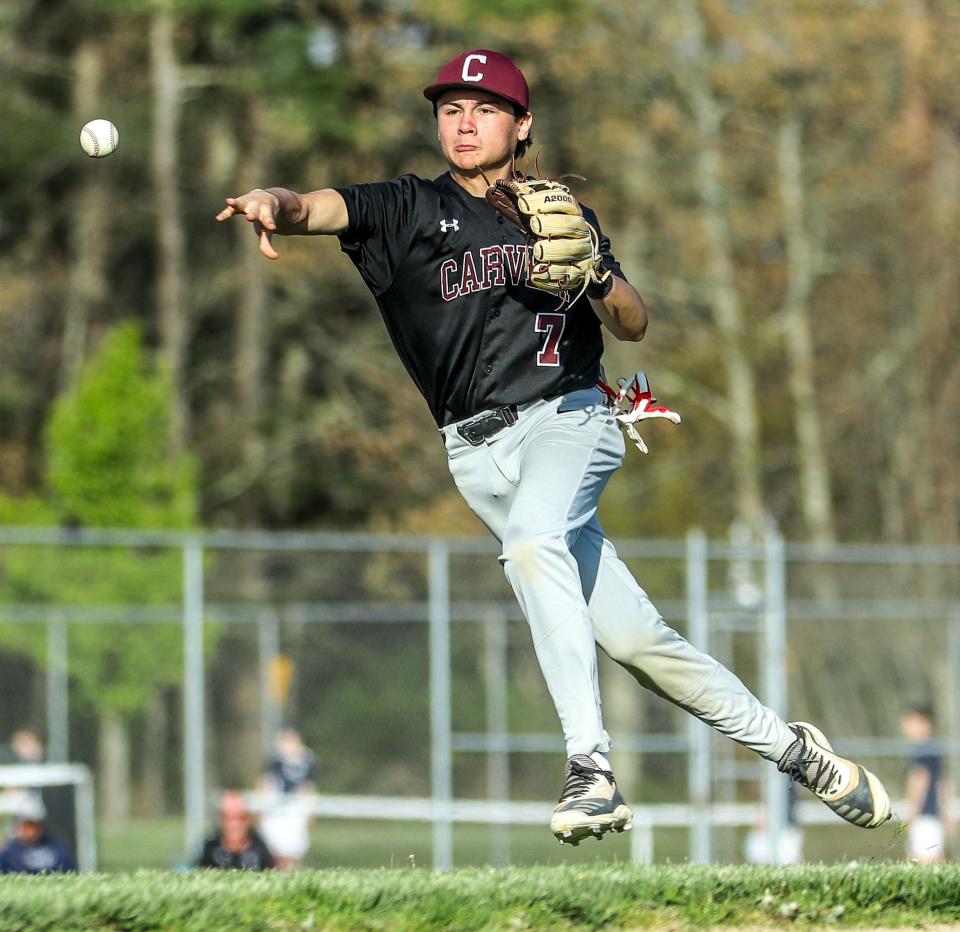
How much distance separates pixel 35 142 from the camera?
115ft

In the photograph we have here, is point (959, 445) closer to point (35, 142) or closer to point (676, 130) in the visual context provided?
point (676, 130)

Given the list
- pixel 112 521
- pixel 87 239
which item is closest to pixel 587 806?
pixel 112 521

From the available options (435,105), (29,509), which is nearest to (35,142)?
(29,509)

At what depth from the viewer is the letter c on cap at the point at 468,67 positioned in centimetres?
617

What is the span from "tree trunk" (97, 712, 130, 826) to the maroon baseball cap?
16.4 meters

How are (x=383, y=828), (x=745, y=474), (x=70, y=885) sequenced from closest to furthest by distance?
(x=70, y=885) < (x=383, y=828) < (x=745, y=474)

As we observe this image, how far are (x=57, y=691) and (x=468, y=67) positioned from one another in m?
15.5

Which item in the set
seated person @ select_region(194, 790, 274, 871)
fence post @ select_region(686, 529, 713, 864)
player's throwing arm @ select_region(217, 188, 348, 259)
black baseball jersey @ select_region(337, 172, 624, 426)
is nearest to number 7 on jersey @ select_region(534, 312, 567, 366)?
black baseball jersey @ select_region(337, 172, 624, 426)

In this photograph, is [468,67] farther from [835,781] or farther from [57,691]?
[57,691]

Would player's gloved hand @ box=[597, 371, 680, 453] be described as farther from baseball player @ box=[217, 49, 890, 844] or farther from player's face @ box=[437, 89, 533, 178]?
player's face @ box=[437, 89, 533, 178]

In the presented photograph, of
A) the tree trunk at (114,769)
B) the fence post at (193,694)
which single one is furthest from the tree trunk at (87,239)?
the fence post at (193,694)

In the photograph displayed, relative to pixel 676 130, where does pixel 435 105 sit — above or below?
below

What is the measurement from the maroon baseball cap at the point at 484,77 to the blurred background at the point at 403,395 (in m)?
9.97

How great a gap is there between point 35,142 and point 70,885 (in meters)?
31.1
